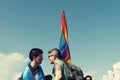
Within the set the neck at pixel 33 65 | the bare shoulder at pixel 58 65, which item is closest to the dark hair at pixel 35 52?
the neck at pixel 33 65

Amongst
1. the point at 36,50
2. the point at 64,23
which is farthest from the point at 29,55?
the point at 64,23

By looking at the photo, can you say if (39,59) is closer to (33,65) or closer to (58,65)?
(33,65)

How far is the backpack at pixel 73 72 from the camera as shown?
773 cm

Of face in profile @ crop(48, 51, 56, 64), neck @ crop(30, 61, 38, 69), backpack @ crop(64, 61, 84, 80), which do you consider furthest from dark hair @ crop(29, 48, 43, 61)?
backpack @ crop(64, 61, 84, 80)

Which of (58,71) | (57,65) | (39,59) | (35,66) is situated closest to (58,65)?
(57,65)

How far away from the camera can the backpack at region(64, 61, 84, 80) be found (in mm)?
7726

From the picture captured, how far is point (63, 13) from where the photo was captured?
13023mm

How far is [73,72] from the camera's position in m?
7.87

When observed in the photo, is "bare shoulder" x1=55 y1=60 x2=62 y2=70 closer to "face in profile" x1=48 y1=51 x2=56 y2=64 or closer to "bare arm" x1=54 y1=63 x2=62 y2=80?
"bare arm" x1=54 y1=63 x2=62 y2=80

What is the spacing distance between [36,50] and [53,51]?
505 mm

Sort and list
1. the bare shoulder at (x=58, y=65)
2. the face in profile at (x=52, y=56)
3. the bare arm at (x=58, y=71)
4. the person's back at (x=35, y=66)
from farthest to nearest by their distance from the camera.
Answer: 1. the person's back at (x=35, y=66)
2. the face in profile at (x=52, y=56)
3. the bare shoulder at (x=58, y=65)
4. the bare arm at (x=58, y=71)

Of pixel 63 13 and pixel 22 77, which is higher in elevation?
pixel 63 13

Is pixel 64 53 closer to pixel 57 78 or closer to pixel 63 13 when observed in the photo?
pixel 63 13

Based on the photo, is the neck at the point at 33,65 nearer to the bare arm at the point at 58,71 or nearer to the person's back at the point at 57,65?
the person's back at the point at 57,65
